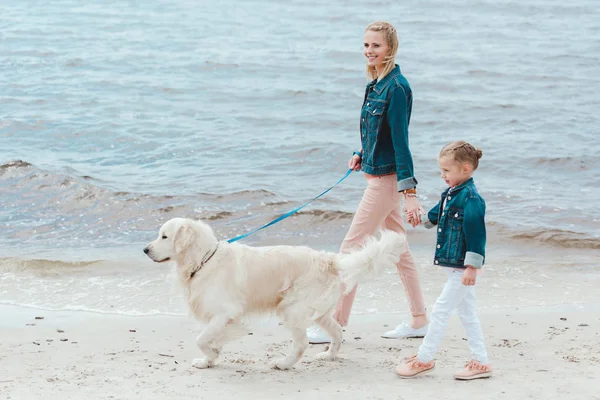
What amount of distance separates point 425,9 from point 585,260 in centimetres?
1886

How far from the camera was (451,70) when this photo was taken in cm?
1897

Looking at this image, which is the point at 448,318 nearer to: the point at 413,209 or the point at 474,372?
the point at 474,372

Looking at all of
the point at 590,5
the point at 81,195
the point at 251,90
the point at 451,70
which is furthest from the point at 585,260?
the point at 590,5

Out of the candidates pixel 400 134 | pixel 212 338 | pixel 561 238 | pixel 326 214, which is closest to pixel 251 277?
pixel 212 338

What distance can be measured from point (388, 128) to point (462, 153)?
77cm

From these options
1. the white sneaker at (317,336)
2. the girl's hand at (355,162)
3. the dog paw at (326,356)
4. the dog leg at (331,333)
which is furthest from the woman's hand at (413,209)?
the white sneaker at (317,336)

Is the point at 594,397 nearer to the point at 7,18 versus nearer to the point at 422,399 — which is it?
the point at 422,399

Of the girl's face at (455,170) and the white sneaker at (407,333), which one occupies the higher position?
the girl's face at (455,170)

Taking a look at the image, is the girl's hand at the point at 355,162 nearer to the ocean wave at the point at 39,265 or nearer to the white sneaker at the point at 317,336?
the white sneaker at the point at 317,336

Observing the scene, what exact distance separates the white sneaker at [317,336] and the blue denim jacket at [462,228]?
1.31 meters

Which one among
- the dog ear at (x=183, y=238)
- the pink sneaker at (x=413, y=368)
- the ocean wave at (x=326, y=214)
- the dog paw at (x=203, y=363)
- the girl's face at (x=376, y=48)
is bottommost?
the ocean wave at (x=326, y=214)

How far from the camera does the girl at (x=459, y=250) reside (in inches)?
182

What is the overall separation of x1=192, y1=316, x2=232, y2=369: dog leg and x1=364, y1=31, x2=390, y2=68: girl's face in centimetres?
189

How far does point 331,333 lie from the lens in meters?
5.38
